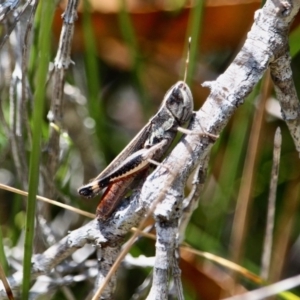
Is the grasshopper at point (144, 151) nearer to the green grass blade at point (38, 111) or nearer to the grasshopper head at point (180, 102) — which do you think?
the grasshopper head at point (180, 102)

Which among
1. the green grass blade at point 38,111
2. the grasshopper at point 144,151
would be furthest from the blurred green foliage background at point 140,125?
the green grass blade at point 38,111

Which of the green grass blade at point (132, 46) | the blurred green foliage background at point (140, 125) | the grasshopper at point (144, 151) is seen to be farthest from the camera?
the green grass blade at point (132, 46)

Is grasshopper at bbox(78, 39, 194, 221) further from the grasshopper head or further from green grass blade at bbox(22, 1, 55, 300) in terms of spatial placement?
green grass blade at bbox(22, 1, 55, 300)

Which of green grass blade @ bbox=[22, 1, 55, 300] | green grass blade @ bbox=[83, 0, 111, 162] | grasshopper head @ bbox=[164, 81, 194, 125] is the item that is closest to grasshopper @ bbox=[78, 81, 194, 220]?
grasshopper head @ bbox=[164, 81, 194, 125]

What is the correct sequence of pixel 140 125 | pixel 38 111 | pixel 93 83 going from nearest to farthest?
pixel 38 111, pixel 93 83, pixel 140 125

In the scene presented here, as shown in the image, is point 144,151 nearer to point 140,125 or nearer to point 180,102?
point 180,102

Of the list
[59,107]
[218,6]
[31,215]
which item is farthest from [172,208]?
[218,6]

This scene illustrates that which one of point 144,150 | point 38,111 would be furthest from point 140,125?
point 38,111
